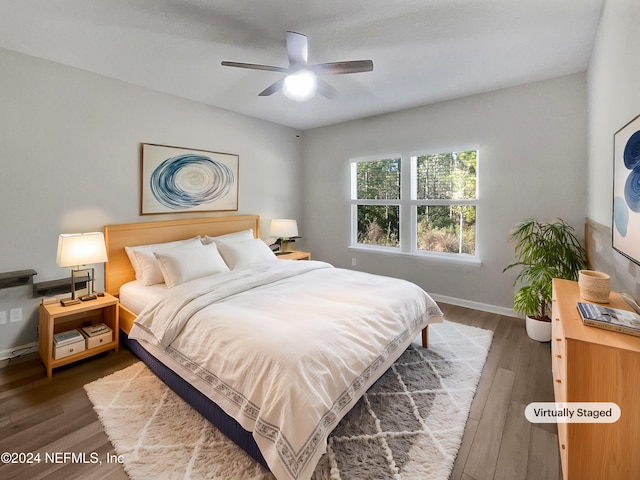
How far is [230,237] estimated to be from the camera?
382cm

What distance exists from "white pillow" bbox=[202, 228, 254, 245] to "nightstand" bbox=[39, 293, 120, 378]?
1.18m

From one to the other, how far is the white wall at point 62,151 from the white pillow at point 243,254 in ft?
2.88

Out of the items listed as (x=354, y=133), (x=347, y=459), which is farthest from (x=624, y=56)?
(x=354, y=133)

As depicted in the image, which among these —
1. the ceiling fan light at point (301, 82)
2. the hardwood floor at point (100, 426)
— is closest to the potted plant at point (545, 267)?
the hardwood floor at point (100, 426)

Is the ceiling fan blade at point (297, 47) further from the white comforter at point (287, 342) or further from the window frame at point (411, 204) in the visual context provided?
the window frame at point (411, 204)

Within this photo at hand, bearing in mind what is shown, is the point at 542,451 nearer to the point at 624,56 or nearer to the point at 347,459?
the point at 347,459

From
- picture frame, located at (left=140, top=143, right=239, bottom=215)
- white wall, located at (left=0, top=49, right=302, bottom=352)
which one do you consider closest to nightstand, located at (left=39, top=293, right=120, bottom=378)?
white wall, located at (left=0, top=49, right=302, bottom=352)

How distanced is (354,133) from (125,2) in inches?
131

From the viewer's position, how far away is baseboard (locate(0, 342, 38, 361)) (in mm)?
2572

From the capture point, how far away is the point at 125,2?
6.27ft

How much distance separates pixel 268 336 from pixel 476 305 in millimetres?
3135

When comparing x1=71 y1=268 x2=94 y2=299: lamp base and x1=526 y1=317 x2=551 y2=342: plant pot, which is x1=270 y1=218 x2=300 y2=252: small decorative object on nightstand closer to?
x1=71 y1=268 x2=94 y2=299: lamp base

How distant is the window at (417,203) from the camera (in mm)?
3891

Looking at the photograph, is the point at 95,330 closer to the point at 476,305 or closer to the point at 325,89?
the point at 325,89
